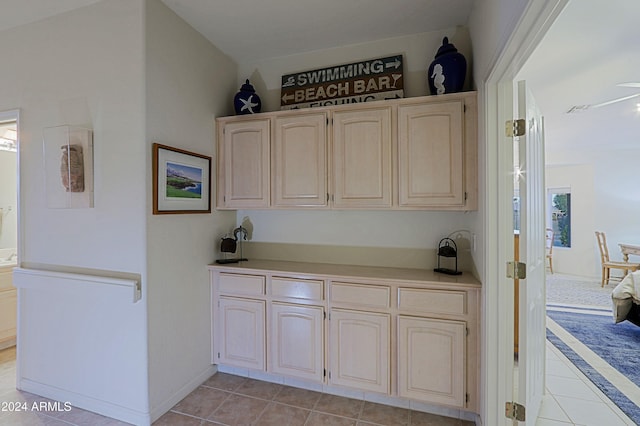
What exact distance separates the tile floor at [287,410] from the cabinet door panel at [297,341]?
0.63ft

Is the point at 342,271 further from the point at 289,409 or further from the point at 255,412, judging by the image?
the point at 255,412

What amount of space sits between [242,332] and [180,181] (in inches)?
50.4

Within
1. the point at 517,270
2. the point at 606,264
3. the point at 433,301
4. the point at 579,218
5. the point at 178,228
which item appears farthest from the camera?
the point at 579,218

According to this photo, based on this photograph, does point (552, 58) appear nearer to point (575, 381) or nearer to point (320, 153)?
point (320, 153)

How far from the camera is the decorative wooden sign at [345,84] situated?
95.0 inches

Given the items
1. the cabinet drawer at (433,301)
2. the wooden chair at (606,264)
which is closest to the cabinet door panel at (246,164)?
the cabinet drawer at (433,301)

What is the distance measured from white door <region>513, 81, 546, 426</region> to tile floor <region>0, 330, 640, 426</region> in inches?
21.1

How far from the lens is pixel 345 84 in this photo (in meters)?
2.54

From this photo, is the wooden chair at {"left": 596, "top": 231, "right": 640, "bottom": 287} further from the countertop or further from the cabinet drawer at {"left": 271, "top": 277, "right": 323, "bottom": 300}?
the cabinet drawer at {"left": 271, "top": 277, "right": 323, "bottom": 300}

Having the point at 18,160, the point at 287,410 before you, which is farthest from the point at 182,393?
the point at 18,160

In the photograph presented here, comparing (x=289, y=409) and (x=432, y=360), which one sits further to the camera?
(x=289, y=409)

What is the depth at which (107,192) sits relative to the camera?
80.4 inches

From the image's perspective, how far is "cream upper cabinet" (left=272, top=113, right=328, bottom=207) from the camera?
7.72 feet

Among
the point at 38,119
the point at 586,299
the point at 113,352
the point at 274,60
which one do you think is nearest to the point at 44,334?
the point at 113,352
